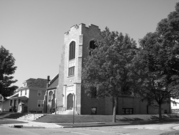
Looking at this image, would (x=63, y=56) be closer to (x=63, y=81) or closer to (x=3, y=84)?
(x=63, y=81)

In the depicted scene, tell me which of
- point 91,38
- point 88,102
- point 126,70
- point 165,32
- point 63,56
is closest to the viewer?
point 165,32

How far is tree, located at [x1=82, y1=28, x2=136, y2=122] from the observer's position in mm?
30438

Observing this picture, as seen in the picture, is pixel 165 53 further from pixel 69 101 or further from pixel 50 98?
pixel 50 98

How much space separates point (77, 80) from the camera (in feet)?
133

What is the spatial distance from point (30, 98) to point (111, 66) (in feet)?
111

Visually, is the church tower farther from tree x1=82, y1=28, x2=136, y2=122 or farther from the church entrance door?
tree x1=82, y1=28, x2=136, y2=122

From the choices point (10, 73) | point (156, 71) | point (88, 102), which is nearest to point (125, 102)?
point (88, 102)

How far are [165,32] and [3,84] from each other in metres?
33.1

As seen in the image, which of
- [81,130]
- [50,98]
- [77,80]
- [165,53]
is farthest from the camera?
[50,98]

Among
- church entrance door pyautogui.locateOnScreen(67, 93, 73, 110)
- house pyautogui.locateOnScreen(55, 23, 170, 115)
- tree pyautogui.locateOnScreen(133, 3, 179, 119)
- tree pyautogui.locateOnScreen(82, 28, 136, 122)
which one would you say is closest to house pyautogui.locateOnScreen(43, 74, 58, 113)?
house pyautogui.locateOnScreen(55, 23, 170, 115)

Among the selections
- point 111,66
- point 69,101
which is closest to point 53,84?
point 69,101

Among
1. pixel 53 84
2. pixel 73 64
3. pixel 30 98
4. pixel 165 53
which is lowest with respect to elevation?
pixel 30 98

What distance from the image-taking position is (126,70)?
3148cm

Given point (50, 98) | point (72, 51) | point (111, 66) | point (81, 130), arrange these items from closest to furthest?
point (81, 130) → point (111, 66) → point (72, 51) → point (50, 98)
